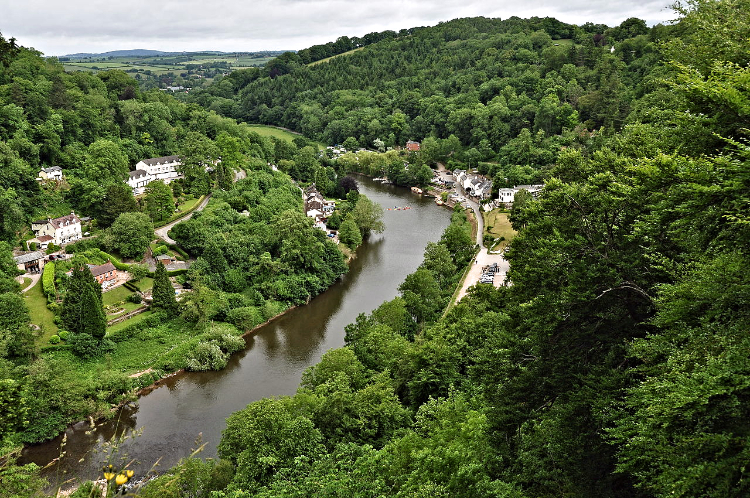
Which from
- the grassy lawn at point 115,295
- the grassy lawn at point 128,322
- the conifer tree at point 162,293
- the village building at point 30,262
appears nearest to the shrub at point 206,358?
the conifer tree at point 162,293

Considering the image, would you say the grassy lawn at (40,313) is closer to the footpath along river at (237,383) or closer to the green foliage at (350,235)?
the footpath along river at (237,383)

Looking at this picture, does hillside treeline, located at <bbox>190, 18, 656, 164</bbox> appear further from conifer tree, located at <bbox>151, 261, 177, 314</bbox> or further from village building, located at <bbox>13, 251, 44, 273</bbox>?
village building, located at <bbox>13, 251, 44, 273</bbox>

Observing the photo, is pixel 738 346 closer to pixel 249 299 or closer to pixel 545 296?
pixel 545 296

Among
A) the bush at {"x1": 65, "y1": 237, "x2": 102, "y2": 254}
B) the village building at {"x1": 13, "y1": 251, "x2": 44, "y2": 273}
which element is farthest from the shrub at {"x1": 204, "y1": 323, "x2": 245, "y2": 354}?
the village building at {"x1": 13, "y1": 251, "x2": 44, "y2": 273}

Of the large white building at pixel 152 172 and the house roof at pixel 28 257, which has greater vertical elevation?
the large white building at pixel 152 172

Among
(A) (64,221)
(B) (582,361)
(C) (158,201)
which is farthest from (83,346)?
(B) (582,361)

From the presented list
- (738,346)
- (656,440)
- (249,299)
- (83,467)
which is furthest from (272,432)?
(249,299)
